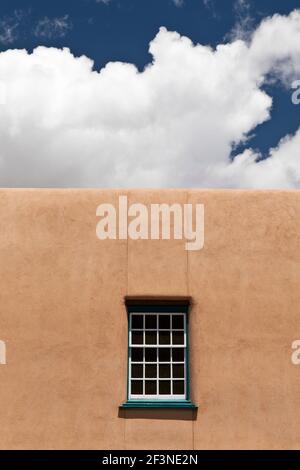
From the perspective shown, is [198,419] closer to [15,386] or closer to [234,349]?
[234,349]

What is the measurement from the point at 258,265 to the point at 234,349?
185 cm

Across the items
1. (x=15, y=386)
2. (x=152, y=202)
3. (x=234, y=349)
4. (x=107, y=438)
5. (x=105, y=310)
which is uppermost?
(x=152, y=202)

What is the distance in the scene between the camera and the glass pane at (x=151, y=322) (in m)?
11.8

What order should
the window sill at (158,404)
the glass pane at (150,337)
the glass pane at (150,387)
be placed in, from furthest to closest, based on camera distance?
1. the glass pane at (150,337)
2. the glass pane at (150,387)
3. the window sill at (158,404)

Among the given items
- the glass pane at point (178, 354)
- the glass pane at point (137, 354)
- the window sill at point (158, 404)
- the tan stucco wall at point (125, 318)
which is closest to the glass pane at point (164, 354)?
the glass pane at point (178, 354)

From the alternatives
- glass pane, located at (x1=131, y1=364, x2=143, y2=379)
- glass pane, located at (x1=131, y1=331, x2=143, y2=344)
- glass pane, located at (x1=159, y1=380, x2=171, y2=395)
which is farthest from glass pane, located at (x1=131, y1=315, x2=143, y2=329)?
glass pane, located at (x1=159, y1=380, x2=171, y2=395)

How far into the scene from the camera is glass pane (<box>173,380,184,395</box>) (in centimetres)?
1159

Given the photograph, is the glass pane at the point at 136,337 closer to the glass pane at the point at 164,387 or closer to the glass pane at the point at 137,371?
the glass pane at the point at 137,371

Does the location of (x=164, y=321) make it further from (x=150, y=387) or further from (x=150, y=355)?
(x=150, y=387)

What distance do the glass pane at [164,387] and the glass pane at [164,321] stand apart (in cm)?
111

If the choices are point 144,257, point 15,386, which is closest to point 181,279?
point 144,257

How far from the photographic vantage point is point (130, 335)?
38.5ft

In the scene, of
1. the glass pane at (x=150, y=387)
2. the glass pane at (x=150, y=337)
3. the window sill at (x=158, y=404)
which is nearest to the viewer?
the window sill at (x=158, y=404)

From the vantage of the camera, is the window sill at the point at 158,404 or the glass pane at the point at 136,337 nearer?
the window sill at the point at 158,404
